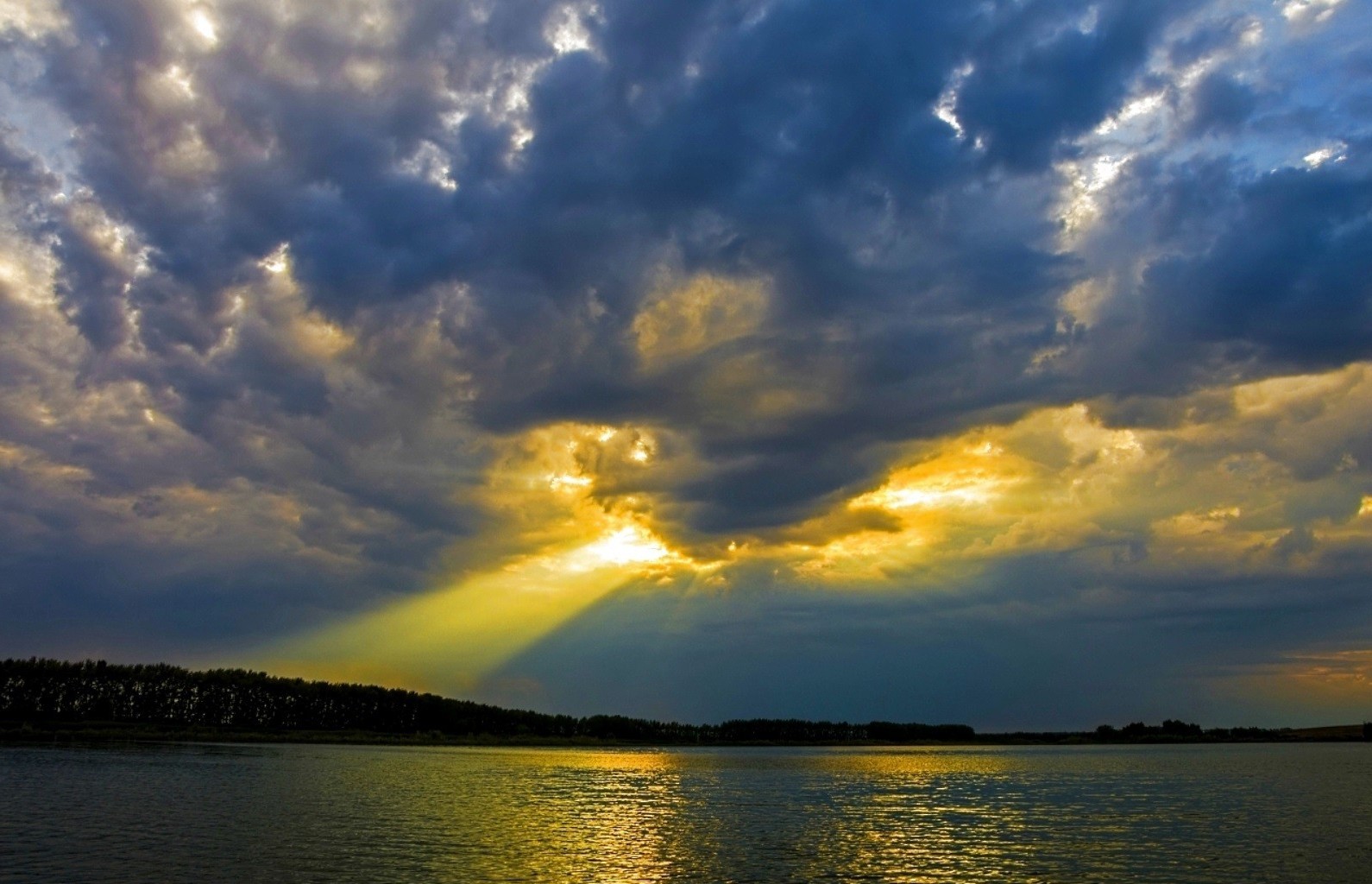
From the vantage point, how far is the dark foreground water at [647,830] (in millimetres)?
46250

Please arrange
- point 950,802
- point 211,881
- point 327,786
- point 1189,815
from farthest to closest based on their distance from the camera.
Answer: point 327,786
point 950,802
point 1189,815
point 211,881

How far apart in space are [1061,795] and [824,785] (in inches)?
1198

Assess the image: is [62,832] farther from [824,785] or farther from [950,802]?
[824,785]

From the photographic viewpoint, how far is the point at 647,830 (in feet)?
214

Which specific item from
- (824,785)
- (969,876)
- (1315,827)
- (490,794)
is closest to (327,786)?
(490,794)

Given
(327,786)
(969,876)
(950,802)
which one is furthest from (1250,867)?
(327,786)

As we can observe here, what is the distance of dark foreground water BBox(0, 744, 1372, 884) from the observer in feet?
152

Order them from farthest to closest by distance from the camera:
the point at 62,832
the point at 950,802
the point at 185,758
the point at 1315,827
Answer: the point at 185,758 → the point at 950,802 → the point at 1315,827 → the point at 62,832

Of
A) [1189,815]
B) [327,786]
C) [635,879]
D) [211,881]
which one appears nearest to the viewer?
[211,881]

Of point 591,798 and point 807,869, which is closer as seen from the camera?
point 807,869

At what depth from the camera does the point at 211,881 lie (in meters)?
41.4

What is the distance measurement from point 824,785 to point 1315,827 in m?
61.6

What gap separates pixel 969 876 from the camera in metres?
46.5

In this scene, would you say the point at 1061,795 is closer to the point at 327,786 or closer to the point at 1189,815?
the point at 1189,815
